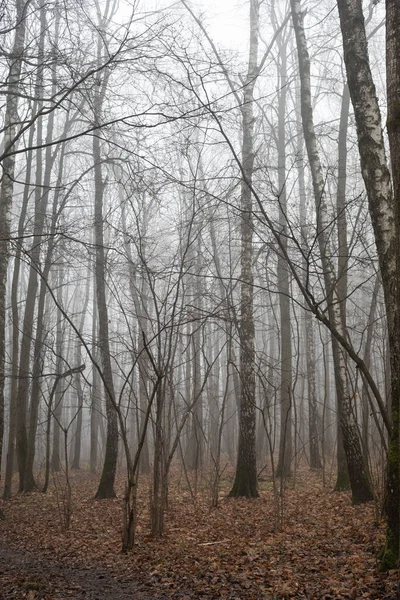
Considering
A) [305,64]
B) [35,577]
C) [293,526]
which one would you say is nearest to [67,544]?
[35,577]

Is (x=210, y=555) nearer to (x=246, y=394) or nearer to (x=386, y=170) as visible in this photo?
(x=246, y=394)

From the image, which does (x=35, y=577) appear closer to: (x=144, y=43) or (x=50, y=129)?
(x=144, y=43)

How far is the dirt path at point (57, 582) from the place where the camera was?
4246mm

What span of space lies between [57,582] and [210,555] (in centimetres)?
155

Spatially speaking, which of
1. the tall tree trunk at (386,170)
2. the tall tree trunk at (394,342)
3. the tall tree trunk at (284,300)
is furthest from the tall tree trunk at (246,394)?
the tall tree trunk at (394,342)

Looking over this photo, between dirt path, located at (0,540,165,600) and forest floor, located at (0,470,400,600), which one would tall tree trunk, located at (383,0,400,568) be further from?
dirt path, located at (0,540,165,600)

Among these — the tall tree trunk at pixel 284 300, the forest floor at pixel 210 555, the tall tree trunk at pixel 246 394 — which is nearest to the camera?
the forest floor at pixel 210 555

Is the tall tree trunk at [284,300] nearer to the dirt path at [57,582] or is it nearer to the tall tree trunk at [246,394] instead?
the tall tree trunk at [246,394]

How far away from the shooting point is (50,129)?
535 inches

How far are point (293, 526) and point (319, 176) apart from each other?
536cm

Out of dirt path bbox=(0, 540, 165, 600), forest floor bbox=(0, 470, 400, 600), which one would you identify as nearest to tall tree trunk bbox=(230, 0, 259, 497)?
forest floor bbox=(0, 470, 400, 600)

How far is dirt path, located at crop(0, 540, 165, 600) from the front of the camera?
13.9ft

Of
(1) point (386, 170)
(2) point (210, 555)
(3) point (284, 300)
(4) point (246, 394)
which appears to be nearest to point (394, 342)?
(1) point (386, 170)

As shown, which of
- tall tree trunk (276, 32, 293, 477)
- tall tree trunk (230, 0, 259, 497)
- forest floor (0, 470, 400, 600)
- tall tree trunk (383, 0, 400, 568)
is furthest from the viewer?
tall tree trunk (276, 32, 293, 477)
